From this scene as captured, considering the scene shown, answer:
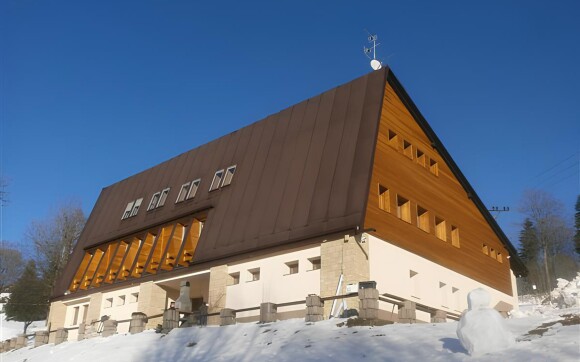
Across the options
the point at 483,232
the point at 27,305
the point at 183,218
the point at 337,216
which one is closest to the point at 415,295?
the point at 337,216

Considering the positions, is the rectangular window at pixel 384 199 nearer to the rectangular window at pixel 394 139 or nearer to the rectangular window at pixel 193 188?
the rectangular window at pixel 394 139

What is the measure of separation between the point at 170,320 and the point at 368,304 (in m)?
8.40

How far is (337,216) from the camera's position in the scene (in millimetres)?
20453

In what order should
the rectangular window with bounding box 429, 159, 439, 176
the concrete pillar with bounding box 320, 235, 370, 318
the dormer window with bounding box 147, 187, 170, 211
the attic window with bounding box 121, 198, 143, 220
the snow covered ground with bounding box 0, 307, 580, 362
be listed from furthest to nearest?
the attic window with bounding box 121, 198, 143, 220
the dormer window with bounding box 147, 187, 170, 211
the rectangular window with bounding box 429, 159, 439, 176
the concrete pillar with bounding box 320, 235, 370, 318
the snow covered ground with bounding box 0, 307, 580, 362

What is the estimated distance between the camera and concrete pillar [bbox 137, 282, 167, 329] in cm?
2684

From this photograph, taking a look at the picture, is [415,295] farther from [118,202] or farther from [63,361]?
[118,202]

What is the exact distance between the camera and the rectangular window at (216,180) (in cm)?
2762

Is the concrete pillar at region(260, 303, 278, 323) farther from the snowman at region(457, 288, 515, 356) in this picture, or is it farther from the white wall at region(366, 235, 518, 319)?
the snowman at region(457, 288, 515, 356)

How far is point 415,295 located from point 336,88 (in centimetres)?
1003

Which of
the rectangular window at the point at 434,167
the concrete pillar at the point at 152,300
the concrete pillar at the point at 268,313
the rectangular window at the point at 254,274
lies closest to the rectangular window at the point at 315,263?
the rectangular window at the point at 254,274

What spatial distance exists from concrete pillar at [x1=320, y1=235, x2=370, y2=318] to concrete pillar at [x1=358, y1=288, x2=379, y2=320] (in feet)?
9.08

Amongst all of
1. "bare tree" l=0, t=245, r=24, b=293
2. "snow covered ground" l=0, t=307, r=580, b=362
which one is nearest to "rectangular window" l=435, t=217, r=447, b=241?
"snow covered ground" l=0, t=307, r=580, b=362

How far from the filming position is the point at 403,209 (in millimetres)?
23531

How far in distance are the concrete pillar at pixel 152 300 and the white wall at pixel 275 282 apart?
18.2 ft
